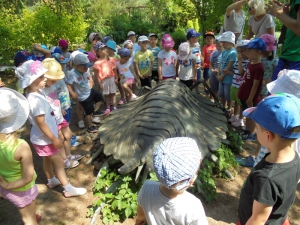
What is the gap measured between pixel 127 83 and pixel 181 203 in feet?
14.5

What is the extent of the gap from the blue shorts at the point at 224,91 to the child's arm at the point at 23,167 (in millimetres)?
3864

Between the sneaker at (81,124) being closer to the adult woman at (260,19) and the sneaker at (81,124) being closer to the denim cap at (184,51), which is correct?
the denim cap at (184,51)

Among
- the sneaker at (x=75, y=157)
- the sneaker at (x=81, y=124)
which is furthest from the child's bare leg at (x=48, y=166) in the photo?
the sneaker at (x=81, y=124)

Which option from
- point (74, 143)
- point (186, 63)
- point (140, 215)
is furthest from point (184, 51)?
point (140, 215)

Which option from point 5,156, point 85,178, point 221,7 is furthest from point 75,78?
point 221,7

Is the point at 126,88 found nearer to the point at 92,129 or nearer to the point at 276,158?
the point at 92,129

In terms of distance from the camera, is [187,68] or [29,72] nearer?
[29,72]

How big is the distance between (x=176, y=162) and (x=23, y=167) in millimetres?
1538

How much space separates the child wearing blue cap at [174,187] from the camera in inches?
49.5

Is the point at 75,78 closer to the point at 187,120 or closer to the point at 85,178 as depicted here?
the point at 85,178

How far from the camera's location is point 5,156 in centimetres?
212

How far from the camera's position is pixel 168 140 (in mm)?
1355

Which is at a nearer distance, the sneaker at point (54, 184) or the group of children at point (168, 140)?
the group of children at point (168, 140)

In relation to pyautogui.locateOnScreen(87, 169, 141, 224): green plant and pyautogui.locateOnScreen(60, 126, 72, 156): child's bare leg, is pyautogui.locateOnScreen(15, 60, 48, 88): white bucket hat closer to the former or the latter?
pyautogui.locateOnScreen(60, 126, 72, 156): child's bare leg
